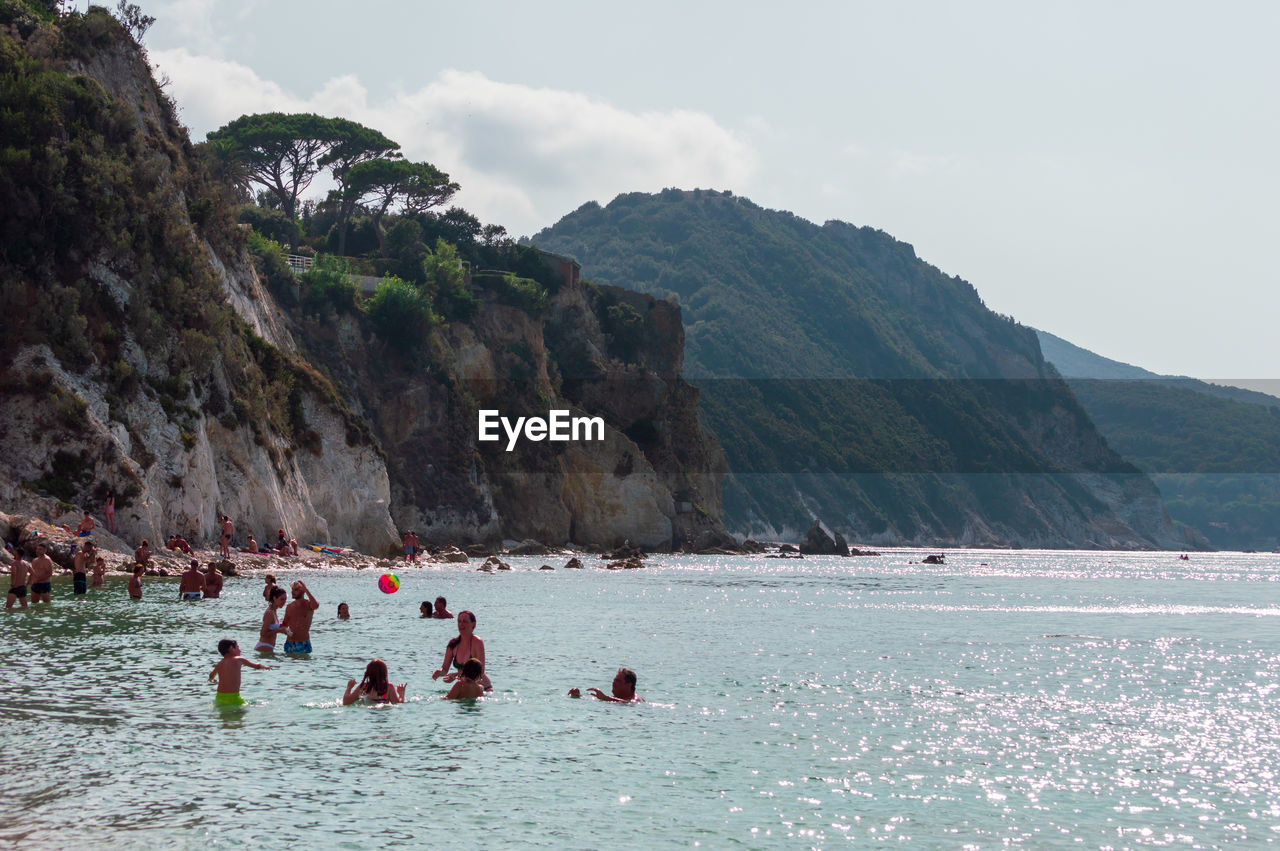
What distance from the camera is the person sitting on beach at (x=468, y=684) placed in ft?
73.3

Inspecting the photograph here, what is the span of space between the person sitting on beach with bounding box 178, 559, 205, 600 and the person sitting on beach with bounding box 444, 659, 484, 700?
1775cm

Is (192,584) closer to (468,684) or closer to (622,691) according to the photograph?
(468,684)

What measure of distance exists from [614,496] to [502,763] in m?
93.8

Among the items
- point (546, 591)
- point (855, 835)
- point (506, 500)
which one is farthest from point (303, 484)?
point (855, 835)

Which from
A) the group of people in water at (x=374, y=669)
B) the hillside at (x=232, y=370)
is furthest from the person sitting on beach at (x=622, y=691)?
the hillside at (x=232, y=370)

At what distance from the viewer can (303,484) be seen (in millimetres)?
69500

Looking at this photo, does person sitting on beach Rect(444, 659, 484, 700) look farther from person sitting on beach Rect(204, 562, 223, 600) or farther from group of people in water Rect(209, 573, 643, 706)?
person sitting on beach Rect(204, 562, 223, 600)

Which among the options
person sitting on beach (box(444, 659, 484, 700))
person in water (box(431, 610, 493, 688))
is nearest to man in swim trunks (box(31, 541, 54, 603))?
person in water (box(431, 610, 493, 688))

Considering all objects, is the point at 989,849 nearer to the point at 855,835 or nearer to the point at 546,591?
the point at 855,835

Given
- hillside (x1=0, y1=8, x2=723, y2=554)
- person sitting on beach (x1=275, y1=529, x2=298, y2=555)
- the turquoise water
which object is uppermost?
hillside (x1=0, y1=8, x2=723, y2=554)

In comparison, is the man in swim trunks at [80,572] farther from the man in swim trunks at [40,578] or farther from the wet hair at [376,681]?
the wet hair at [376,681]

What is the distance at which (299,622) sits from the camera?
27688 mm

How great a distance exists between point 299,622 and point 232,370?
130 ft

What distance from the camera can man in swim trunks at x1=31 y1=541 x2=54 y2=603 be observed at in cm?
3266
